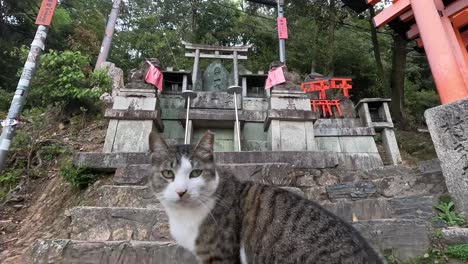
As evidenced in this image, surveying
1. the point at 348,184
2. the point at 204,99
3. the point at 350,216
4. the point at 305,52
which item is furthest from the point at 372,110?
the point at 305,52

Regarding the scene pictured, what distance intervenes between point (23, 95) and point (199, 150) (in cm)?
486

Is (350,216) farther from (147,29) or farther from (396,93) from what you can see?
(147,29)

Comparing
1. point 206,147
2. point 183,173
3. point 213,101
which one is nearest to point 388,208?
point 206,147

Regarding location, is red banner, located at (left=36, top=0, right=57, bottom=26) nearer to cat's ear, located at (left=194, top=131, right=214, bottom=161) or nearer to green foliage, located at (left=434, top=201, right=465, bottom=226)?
cat's ear, located at (left=194, top=131, right=214, bottom=161)

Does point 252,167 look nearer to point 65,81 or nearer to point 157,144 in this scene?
point 157,144

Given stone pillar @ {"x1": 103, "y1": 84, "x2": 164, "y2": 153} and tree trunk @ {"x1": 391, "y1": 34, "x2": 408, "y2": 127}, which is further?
tree trunk @ {"x1": 391, "y1": 34, "x2": 408, "y2": 127}

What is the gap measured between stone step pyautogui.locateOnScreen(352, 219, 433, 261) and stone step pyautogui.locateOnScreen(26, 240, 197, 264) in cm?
153

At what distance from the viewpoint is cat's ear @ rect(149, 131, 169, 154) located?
2248mm

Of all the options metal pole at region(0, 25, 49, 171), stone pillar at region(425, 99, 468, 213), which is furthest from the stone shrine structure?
metal pole at region(0, 25, 49, 171)

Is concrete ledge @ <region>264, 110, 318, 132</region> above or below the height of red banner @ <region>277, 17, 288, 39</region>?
below

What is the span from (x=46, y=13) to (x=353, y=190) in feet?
22.0

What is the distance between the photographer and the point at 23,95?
5418mm

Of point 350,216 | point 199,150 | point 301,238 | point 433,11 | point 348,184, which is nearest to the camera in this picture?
point 301,238

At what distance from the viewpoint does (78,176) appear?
14.1 feet
